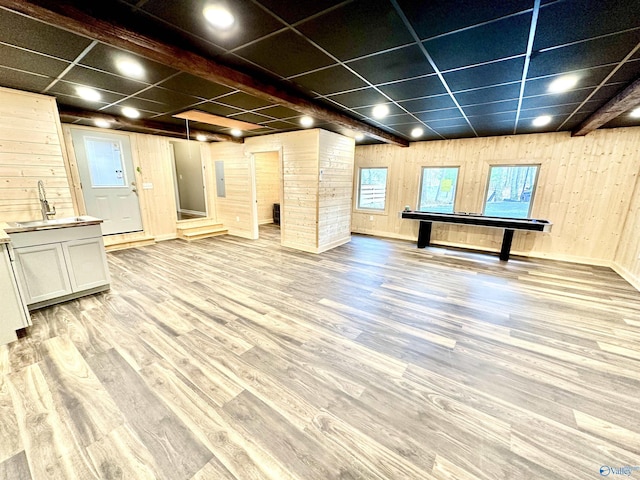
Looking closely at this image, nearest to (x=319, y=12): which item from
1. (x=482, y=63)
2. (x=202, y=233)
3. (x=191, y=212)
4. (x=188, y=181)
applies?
(x=482, y=63)

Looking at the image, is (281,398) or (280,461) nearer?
(280,461)

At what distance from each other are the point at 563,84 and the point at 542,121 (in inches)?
72.9

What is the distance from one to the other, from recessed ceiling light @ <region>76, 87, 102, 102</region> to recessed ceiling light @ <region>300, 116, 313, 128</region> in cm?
272

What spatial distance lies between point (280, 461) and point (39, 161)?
4.57m

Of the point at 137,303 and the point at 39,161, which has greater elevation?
the point at 39,161

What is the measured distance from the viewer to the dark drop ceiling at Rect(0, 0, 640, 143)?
5.26 feet

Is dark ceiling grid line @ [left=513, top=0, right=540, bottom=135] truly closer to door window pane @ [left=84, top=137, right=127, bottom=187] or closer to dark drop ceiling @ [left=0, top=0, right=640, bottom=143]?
dark drop ceiling @ [left=0, top=0, right=640, bottom=143]

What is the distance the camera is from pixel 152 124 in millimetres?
4844

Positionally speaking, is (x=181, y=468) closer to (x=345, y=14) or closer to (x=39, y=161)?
(x=345, y=14)

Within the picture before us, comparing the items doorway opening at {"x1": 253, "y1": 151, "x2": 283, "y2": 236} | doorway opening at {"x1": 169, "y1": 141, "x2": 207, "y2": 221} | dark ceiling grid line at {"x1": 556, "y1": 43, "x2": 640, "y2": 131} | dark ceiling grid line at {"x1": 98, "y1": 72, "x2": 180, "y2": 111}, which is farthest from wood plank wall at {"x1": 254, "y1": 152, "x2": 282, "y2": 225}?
dark ceiling grid line at {"x1": 556, "y1": 43, "x2": 640, "y2": 131}

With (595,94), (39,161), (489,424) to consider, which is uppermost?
(595,94)

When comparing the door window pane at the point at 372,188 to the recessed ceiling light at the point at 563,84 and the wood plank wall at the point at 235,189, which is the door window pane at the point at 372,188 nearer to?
the wood plank wall at the point at 235,189

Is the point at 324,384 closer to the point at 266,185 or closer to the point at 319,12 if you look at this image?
the point at 319,12

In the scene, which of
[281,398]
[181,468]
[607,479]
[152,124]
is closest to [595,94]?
[607,479]
